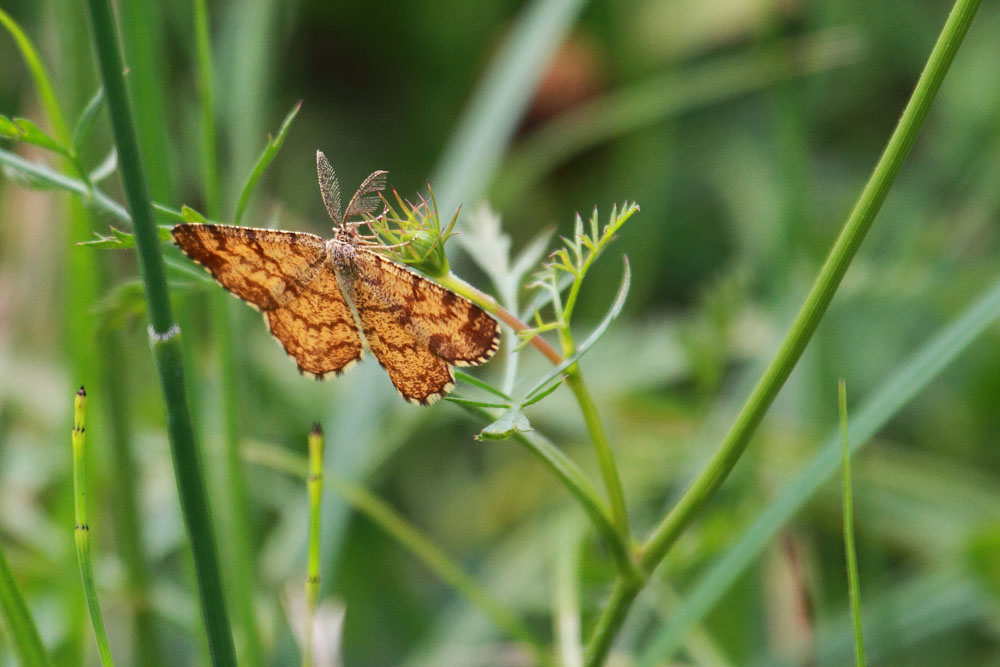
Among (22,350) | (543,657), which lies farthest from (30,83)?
(543,657)

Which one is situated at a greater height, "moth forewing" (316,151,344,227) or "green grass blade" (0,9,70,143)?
"green grass blade" (0,9,70,143)

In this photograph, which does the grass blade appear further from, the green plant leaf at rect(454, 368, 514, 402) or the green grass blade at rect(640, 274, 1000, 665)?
the green grass blade at rect(640, 274, 1000, 665)

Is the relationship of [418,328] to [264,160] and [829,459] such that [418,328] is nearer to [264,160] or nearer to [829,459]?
[264,160]

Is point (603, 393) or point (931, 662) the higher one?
point (603, 393)

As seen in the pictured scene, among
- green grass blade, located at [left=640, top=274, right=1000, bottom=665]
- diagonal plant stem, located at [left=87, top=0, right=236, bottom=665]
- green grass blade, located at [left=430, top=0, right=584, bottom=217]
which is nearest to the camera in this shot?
diagonal plant stem, located at [left=87, top=0, right=236, bottom=665]

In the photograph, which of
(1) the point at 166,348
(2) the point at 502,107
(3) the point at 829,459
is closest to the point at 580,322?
(2) the point at 502,107

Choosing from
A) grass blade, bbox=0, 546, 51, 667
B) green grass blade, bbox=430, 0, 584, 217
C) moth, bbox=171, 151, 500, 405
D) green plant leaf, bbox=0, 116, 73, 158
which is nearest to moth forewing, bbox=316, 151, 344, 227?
moth, bbox=171, 151, 500, 405

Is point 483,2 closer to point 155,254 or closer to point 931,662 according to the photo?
point 931,662
